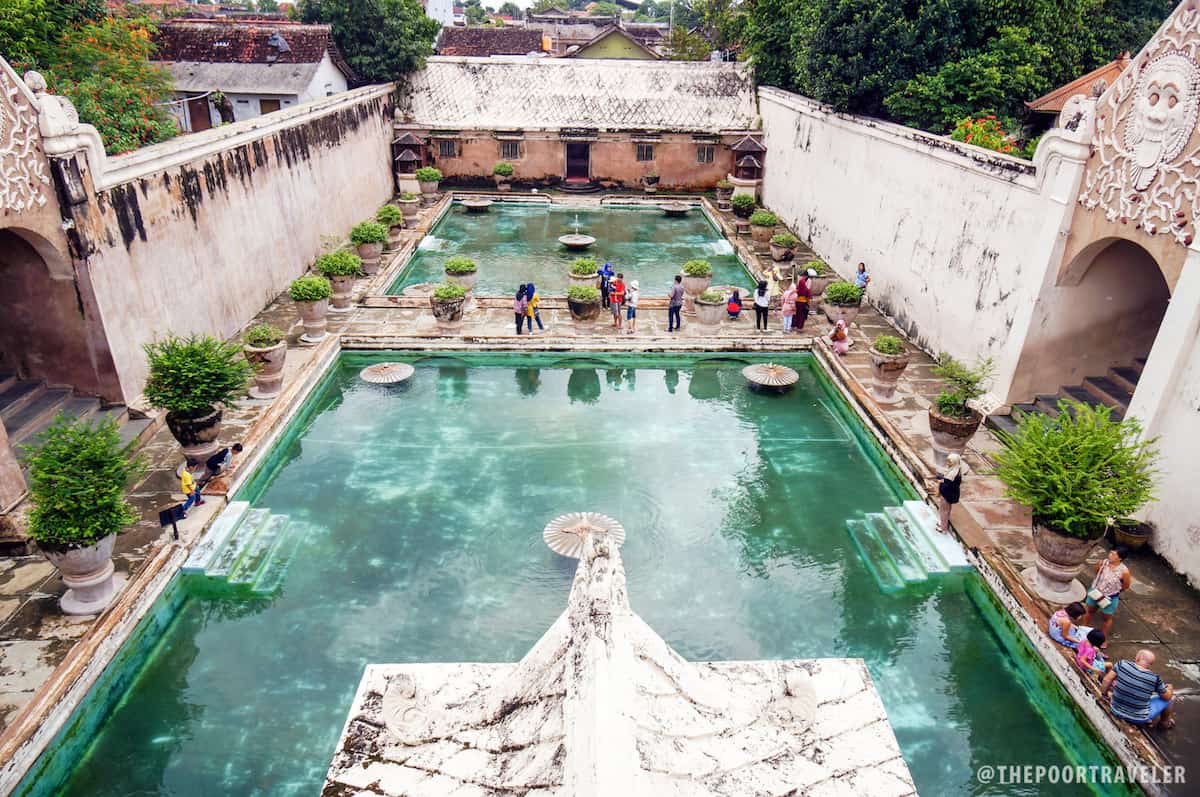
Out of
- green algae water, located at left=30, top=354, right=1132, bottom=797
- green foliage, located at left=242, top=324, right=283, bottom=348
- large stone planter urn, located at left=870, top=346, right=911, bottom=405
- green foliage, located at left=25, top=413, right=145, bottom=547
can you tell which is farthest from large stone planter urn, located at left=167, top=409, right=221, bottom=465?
large stone planter urn, located at left=870, top=346, right=911, bottom=405

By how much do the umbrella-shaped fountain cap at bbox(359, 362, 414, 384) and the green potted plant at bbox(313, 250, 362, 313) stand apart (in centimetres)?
265

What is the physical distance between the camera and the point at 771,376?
14156 millimetres

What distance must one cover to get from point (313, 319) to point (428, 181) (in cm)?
1313

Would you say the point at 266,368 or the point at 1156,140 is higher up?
the point at 1156,140

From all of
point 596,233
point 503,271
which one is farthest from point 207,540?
point 596,233

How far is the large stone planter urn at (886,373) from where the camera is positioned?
1241cm

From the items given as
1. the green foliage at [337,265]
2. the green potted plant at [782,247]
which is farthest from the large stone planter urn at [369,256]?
the green potted plant at [782,247]

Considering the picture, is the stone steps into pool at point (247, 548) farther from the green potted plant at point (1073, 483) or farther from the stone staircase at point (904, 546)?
the green potted plant at point (1073, 483)

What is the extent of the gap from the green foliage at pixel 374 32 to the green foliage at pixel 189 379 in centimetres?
2088

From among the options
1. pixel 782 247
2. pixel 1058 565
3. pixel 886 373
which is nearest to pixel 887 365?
pixel 886 373

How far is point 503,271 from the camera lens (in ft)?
65.7

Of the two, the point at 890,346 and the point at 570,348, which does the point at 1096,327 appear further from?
the point at 570,348

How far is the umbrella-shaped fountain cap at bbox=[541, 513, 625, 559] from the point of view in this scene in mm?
9445

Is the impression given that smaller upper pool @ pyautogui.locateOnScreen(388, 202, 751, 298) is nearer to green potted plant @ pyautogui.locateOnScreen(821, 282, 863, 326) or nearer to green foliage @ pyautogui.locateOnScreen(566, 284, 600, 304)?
green foliage @ pyautogui.locateOnScreen(566, 284, 600, 304)
